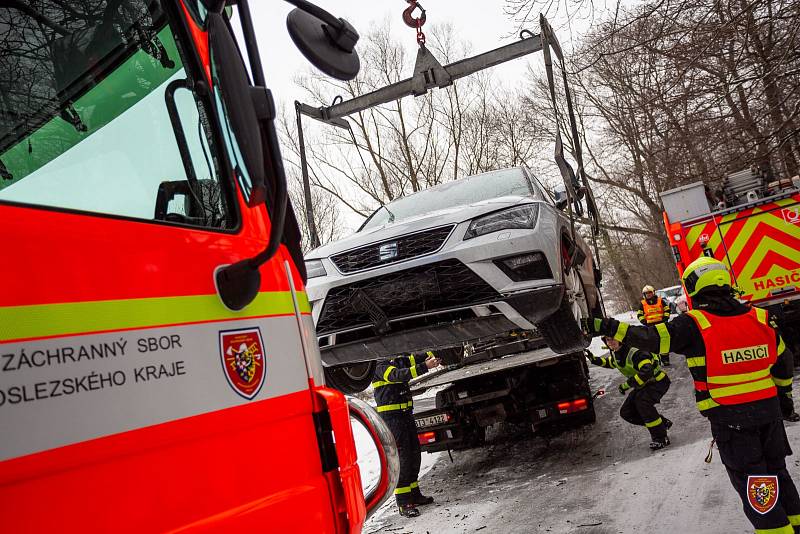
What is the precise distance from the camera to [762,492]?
3.47m

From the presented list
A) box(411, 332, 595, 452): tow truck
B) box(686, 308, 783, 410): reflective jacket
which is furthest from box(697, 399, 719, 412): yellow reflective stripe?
box(411, 332, 595, 452): tow truck

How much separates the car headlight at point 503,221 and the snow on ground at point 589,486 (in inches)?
82.0

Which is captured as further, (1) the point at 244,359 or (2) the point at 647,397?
(2) the point at 647,397

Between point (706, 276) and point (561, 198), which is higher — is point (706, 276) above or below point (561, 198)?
below

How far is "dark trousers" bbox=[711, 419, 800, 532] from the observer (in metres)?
3.55

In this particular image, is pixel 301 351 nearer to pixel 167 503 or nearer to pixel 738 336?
pixel 167 503

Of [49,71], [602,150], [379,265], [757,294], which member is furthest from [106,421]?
[602,150]

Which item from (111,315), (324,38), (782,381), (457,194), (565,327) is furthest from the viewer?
(457,194)

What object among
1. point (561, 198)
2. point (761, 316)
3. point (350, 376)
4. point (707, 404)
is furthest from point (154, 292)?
point (561, 198)

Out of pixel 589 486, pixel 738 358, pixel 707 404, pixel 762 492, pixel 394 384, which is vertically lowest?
pixel 589 486

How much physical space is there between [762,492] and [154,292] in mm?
3344

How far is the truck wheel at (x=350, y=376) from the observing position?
5011 millimetres

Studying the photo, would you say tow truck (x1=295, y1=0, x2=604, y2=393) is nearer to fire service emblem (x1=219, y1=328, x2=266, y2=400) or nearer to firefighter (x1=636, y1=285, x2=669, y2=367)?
fire service emblem (x1=219, y1=328, x2=266, y2=400)

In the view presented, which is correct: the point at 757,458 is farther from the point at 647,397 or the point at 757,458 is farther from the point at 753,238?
the point at 753,238
